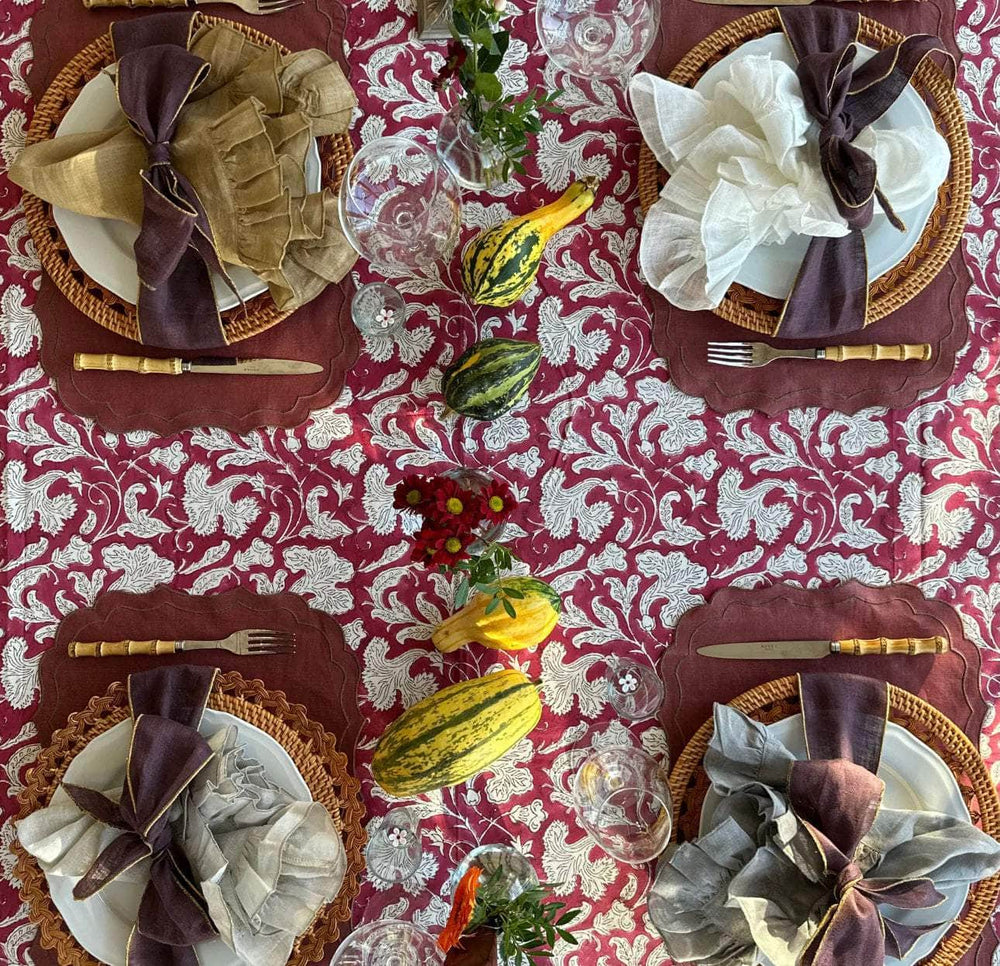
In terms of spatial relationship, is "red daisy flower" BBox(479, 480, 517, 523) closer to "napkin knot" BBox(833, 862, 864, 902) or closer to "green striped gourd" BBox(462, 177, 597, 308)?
"green striped gourd" BBox(462, 177, 597, 308)

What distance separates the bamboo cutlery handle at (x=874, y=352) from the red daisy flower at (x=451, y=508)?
1.86 ft

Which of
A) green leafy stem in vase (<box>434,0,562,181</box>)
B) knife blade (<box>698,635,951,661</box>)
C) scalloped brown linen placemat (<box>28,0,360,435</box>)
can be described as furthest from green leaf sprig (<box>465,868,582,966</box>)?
green leafy stem in vase (<box>434,0,562,181</box>)

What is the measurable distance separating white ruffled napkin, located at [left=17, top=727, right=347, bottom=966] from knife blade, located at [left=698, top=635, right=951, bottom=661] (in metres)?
0.56

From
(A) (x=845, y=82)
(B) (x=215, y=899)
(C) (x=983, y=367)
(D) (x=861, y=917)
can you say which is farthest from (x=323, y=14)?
(D) (x=861, y=917)

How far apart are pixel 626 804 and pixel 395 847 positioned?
0.30 metres

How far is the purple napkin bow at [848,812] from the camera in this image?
1073 millimetres

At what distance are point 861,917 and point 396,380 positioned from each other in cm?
87

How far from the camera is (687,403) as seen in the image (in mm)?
1264

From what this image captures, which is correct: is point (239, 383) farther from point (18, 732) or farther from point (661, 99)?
point (661, 99)

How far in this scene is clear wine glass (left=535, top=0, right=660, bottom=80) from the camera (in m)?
1.16

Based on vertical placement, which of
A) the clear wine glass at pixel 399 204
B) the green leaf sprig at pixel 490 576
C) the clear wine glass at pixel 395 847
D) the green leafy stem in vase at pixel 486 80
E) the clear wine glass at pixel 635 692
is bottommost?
the clear wine glass at pixel 395 847

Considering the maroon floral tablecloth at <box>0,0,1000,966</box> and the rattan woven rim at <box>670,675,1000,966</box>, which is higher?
the maroon floral tablecloth at <box>0,0,1000,966</box>

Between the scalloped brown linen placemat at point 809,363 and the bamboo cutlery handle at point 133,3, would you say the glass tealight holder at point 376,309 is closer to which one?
the scalloped brown linen placemat at point 809,363

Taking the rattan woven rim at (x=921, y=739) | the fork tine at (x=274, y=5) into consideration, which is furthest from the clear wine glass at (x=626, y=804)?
the fork tine at (x=274, y=5)
